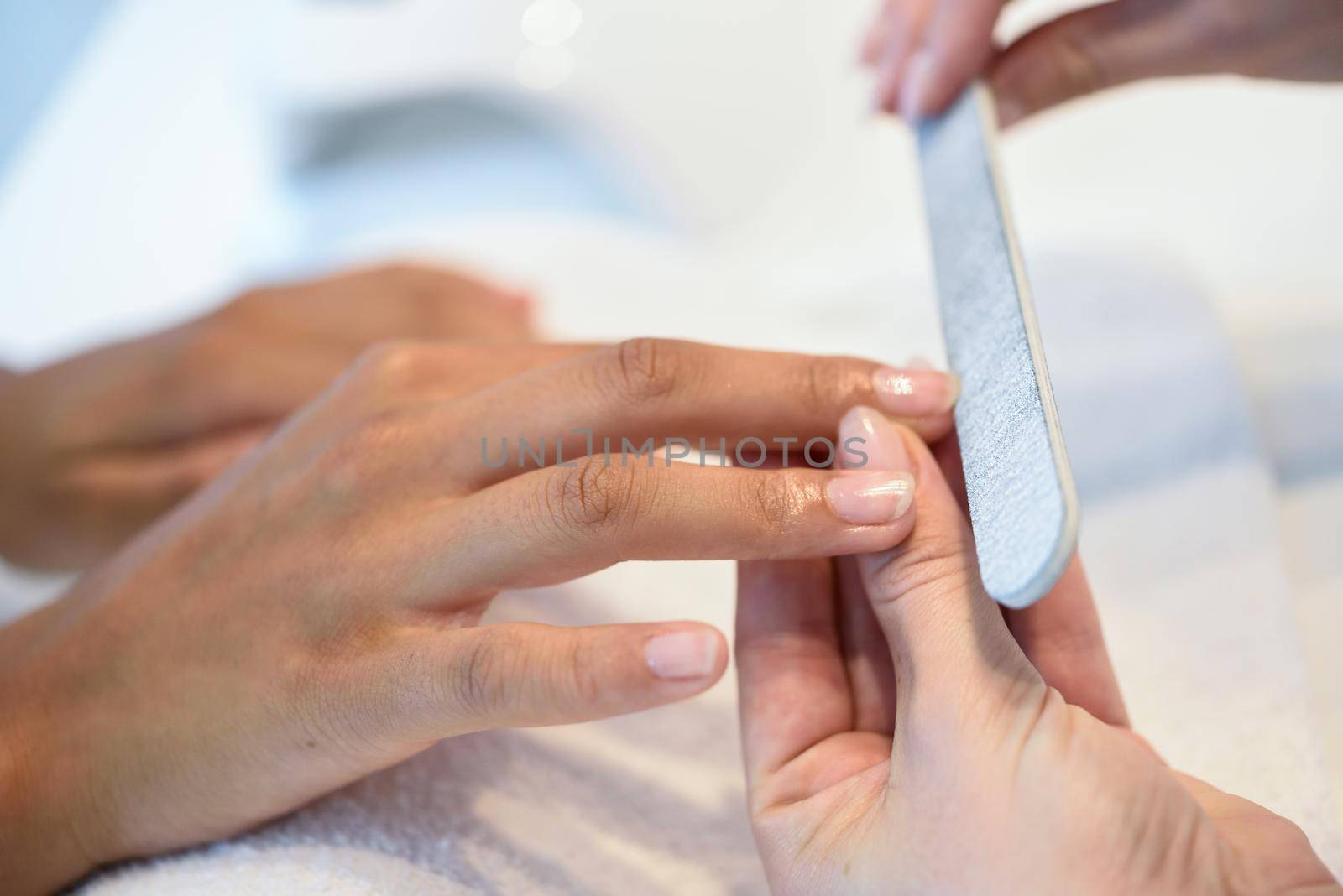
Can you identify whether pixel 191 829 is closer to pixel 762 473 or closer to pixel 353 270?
pixel 762 473

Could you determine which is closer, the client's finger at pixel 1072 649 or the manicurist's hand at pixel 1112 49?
the client's finger at pixel 1072 649

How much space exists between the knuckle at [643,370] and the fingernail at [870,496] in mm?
92

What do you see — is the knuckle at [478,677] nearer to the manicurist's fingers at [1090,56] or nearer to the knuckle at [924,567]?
the knuckle at [924,567]

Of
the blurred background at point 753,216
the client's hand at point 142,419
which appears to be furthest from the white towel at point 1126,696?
the client's hand at point 142,419

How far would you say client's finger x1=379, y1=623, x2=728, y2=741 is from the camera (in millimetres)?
366

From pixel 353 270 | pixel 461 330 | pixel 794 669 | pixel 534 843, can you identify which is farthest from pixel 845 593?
pixel 353 270

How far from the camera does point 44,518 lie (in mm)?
684

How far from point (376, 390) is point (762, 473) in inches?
8.6

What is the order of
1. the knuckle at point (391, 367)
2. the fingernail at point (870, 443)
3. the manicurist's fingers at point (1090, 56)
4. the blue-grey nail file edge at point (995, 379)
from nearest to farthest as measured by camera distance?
the blue-grey nail file edge at point (995, 379) < the fingernail at point (870, 443) < the knuckle at point (391, 367) < the manicurist's fingers at point (1090, 56)

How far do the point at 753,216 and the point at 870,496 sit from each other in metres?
0.61

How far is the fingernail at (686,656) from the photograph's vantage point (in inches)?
14.3

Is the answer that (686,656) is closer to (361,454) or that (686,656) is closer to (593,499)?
(593,499)

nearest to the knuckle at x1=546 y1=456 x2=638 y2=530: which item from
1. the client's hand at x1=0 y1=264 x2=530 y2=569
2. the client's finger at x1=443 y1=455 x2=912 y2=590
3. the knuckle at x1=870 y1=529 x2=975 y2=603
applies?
the client's finger at x1=443 y1=455 x2=912 y2=590

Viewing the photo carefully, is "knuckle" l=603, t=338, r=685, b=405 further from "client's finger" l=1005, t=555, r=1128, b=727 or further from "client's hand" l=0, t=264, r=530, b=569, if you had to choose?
"client's hand" l=0, t=264, r=530, b=569
